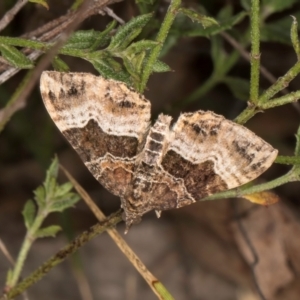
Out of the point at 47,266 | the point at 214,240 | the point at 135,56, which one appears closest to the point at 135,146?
the point at 135,56

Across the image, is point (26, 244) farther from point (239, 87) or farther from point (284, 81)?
point (239, 87)

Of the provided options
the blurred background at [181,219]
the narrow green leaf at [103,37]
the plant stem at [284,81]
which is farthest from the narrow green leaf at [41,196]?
the plant stem at [284,81]

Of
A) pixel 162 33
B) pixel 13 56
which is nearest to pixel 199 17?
pixel 162 33

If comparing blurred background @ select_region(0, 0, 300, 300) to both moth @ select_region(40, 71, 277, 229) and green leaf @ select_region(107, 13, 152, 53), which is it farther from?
green leaf @ select_region(107, 13, 152, 53)

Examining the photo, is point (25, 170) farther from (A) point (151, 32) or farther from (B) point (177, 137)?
(B) point (177, 137)

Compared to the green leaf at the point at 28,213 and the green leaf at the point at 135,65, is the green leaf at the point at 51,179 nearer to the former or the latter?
the green leaf at the point at 28,213

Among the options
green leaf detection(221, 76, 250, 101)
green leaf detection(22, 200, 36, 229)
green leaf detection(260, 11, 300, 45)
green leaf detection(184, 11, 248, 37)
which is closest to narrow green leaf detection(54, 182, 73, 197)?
green leaf detection(22, 200, 36, 229)
